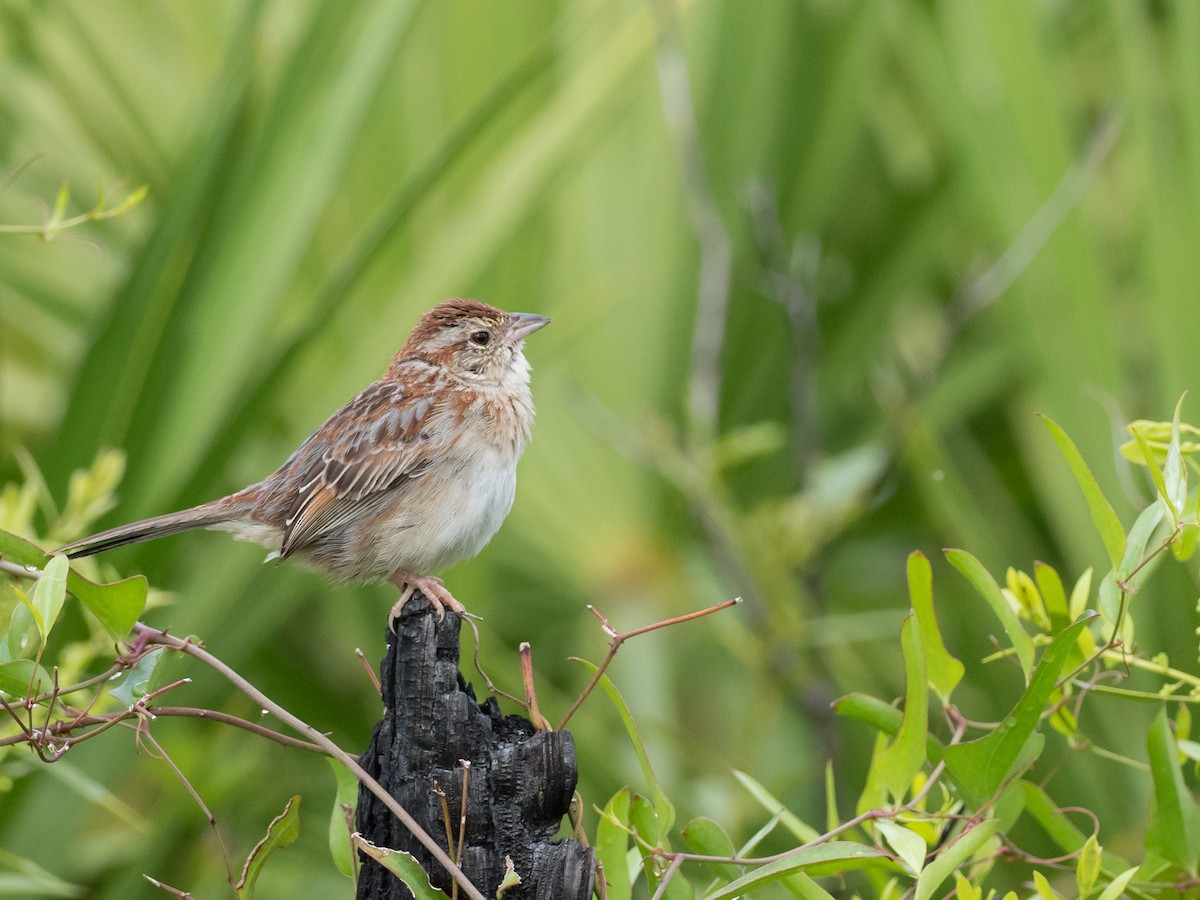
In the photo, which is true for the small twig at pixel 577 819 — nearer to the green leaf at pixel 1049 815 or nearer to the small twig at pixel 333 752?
the small twig at pixel 333 752

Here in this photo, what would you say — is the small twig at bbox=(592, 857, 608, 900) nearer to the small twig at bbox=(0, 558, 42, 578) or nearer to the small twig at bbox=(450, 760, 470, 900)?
the small twig at bbox=(450, 760, 470, 900)

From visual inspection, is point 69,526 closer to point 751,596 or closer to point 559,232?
point 751,596

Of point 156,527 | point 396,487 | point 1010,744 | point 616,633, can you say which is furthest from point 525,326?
point 1010,744

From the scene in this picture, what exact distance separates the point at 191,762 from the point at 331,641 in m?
1.31

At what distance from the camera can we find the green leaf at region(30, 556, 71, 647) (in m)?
1.54

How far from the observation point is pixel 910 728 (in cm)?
163

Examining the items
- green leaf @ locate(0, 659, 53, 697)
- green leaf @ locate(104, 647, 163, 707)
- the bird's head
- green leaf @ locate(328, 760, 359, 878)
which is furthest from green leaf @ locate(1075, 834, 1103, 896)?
the bird's head

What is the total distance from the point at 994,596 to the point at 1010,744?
0.17 metres

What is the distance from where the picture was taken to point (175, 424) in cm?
308

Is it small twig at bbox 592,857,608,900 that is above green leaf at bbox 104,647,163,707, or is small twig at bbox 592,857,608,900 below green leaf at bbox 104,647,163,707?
below

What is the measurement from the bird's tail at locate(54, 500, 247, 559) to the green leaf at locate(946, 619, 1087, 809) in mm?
1616

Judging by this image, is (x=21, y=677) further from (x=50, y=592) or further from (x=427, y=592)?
(x=427, y=592)

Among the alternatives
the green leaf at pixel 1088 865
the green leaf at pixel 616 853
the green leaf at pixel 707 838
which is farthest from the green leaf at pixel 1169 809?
the green leaf at pixel 616 853

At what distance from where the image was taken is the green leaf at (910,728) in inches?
63.6
